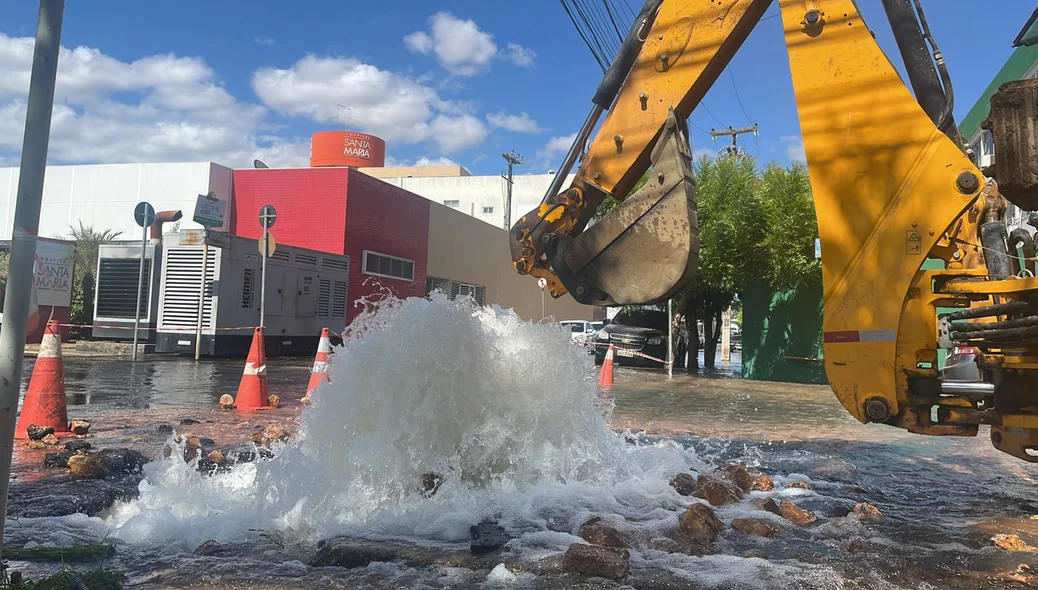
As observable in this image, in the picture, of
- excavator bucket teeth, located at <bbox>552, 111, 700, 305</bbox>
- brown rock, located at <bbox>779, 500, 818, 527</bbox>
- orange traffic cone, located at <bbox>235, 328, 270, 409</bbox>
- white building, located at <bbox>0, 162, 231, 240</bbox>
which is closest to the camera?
brown rock, located at <bbox>779, 500, 818, 527</bbox>

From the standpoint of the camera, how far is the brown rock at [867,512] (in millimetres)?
4168

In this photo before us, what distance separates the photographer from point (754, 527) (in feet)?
12.6

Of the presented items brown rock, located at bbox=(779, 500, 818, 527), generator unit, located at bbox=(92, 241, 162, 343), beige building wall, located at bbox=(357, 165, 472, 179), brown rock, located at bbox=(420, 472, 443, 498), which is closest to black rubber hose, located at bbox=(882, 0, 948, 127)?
brown rock, located at bbox=(779, 500, 818, 527)

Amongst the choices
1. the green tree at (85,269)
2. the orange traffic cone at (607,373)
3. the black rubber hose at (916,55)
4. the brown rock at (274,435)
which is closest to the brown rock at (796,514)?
the black rubber hose at (916,55)

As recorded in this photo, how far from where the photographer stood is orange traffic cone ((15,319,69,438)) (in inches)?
229

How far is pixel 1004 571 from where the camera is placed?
329 centimetres

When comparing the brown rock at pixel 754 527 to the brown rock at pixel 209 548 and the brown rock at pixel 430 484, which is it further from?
→ the brown rock at pixel 209 548

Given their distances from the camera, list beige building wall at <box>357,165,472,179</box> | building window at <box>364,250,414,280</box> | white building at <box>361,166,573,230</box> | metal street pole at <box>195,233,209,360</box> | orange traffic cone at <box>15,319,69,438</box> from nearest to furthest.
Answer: orange traffic cone at <box>15,319,69,438</box> → metal street pole at <box>195,233,209,360</box> → building window at <box>364,250,414,280</box> → white building at <box>361,166,573,230</box> → beige building wall at <box>357,165,472,179</box>

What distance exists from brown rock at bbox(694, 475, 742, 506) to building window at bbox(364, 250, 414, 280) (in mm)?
19649

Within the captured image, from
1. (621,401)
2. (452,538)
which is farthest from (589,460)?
(621,401)

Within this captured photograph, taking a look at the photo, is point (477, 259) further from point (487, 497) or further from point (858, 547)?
point (858, 547)

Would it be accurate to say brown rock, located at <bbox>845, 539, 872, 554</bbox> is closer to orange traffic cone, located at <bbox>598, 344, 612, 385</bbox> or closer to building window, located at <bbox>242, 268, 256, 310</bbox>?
orange traffic cone, located at <bbox>598, 344, 612, 385</bbox>

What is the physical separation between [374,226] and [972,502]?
20.9 metres

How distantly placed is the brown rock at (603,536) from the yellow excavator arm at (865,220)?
1434mm
